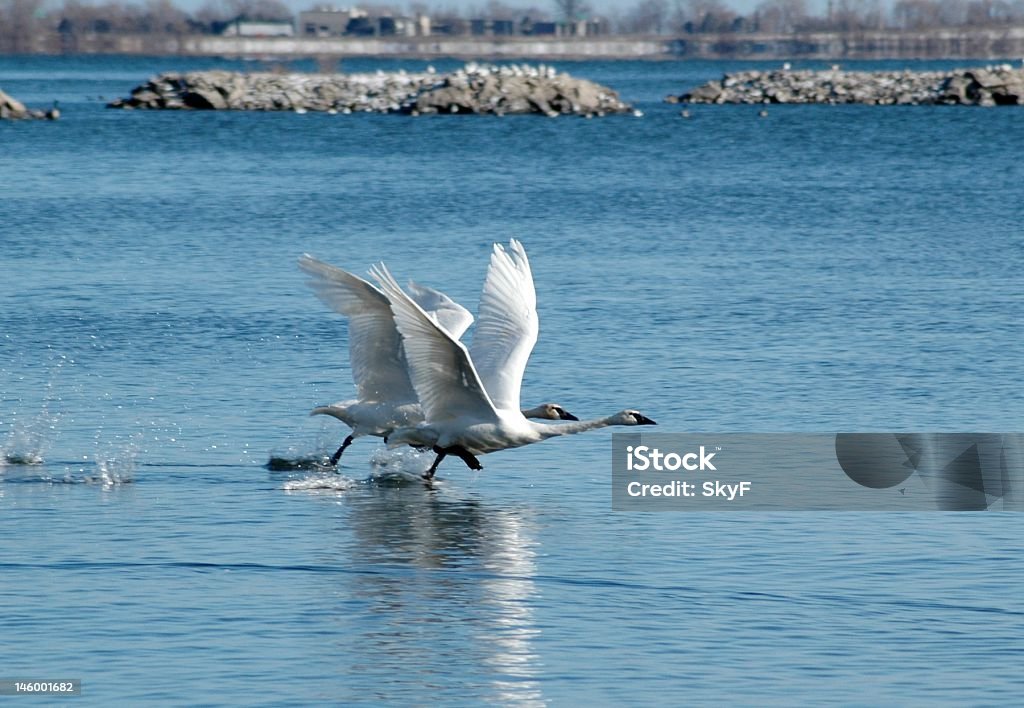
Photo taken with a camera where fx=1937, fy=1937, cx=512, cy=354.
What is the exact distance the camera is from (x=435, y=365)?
54.1 feet

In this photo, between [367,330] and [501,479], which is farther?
[501,479]

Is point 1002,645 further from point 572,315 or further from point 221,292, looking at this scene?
point 221,292

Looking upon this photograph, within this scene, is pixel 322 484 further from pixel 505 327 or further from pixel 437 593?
pixel 437 593

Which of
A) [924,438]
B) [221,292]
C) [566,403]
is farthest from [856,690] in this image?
[221,292]

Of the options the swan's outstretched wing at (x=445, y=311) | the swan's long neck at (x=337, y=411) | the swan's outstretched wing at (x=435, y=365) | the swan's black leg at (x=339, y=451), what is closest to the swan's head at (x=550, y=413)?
the swan's outstretched wing at (x=435, y=365)

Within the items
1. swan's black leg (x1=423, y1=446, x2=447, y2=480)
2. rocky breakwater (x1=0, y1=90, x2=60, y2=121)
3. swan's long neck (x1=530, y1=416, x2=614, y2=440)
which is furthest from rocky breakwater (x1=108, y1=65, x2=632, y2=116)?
swan's long neck (x1=530, y1=416, x2=614, y2=440)

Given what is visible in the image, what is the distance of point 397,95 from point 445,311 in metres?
91.3

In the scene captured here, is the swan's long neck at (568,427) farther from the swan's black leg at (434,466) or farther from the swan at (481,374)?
the swan's black leg at (434,466)

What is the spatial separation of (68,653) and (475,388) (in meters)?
4.90

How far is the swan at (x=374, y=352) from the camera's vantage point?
683 inches

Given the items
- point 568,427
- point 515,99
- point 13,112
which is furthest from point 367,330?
point 515,99

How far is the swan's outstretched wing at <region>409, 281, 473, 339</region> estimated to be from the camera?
730 inches

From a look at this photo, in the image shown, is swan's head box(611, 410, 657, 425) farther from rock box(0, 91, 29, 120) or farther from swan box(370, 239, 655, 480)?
rock box(0, 91, 29, 120)

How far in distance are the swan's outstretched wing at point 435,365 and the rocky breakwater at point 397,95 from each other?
86.7 m
